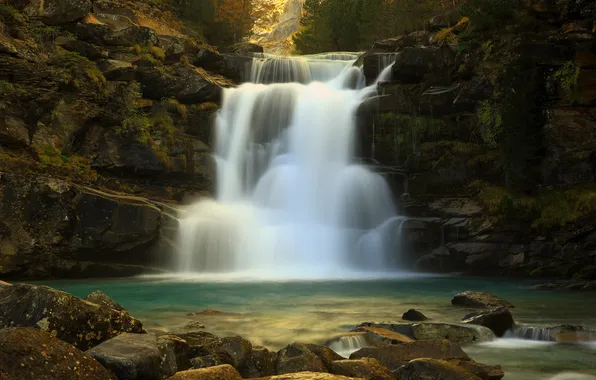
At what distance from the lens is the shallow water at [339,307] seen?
7840mm

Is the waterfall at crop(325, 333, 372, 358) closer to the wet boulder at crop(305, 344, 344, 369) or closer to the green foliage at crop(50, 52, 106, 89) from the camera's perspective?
the wet boulder at crop(305, 344, 344, 369)

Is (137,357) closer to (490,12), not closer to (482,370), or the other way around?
(482,370)

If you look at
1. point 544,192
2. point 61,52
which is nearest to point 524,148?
point 544,192

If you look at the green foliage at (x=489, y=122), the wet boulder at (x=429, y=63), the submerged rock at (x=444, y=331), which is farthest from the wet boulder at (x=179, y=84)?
the submerged rock at (x=444, y=331)

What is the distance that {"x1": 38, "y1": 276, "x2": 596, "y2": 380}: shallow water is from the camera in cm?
784

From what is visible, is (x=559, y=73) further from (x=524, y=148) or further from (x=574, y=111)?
(x=524, y=148)

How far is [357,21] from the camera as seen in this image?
38.8m

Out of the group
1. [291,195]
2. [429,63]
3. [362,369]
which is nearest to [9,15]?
[291,195]

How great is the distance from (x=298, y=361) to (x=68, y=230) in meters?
13.9

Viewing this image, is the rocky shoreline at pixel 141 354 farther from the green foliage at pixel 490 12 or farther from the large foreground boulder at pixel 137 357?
the green foliage at pixel 490 12

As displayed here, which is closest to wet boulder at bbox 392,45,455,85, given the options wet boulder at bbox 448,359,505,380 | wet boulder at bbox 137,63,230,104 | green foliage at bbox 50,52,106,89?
wet boulder at bbox 137,63,230,104

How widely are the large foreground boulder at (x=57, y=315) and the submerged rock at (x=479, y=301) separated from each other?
7901mm

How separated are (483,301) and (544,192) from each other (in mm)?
10056

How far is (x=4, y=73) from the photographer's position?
19.1 meters
